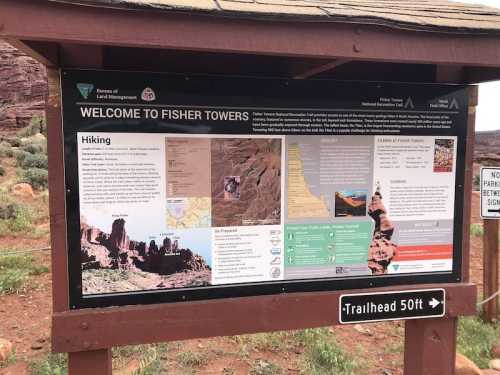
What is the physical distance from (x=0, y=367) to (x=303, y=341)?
2.63 metres

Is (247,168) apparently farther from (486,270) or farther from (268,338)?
(486,270)

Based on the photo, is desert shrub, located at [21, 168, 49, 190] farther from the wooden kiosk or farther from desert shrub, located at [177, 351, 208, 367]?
the wooden kiosk

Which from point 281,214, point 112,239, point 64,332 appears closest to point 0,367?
point 64,332

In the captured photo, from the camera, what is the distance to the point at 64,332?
2.14m

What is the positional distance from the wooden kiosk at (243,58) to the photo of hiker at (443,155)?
115 mm

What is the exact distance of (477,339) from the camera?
4637 millimetres

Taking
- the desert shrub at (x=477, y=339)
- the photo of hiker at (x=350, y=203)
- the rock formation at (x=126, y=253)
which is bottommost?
the desert shrub at (x=477, y=339)

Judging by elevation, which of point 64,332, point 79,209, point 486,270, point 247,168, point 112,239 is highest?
point 247,168

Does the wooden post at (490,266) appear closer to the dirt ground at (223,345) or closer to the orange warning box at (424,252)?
the dirt ground at (223,345)

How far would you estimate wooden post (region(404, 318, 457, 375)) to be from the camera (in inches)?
106

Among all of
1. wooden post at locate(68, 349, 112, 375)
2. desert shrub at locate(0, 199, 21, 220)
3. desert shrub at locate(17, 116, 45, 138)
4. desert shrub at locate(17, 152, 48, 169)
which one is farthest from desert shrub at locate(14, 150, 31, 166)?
wooden post at locate(68, 349, 112, 375)

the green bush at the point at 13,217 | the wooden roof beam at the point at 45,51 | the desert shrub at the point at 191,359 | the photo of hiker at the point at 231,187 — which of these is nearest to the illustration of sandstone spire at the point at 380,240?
the photo of hiker at the point at 231,187

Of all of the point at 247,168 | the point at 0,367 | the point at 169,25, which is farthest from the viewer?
the point at 0,367

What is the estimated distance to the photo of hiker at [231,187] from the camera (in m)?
2.30
